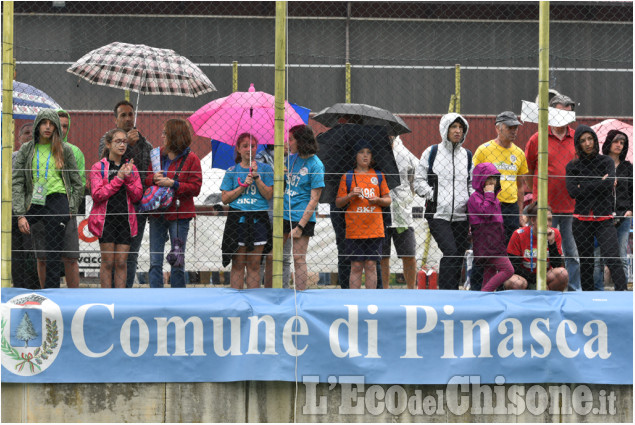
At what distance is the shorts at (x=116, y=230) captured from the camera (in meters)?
7.64

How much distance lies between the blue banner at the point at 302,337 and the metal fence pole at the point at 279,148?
0.81 ft

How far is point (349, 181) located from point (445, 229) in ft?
3.01

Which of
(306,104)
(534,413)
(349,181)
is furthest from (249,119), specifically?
(306,104)

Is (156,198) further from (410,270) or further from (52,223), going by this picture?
(410,270)

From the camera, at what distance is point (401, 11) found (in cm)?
1516

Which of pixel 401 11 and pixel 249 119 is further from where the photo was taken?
pixel 401 11

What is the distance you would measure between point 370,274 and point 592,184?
7.15 feet

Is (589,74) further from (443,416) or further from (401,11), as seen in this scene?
(443,416)

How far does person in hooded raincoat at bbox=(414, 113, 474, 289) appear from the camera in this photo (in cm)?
775

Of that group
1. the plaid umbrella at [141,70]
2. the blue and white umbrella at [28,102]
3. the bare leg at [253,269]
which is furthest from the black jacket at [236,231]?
the blue and white umbrella at [28,102]

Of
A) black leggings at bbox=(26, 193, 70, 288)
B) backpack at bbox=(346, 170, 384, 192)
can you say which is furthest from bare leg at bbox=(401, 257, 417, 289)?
black leggings at bbox=(26, 193, 70, 288)

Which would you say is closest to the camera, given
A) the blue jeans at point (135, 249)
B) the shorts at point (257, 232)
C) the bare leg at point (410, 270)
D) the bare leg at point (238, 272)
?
the bare leg at point (238, 272)

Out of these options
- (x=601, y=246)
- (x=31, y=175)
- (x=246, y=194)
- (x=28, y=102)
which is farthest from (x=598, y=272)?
(x=28, y=102)

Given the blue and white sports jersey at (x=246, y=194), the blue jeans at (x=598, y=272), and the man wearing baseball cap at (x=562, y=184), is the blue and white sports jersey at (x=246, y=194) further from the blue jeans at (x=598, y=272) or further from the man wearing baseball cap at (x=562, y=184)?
the blue jeans at (x=598, y=272)
